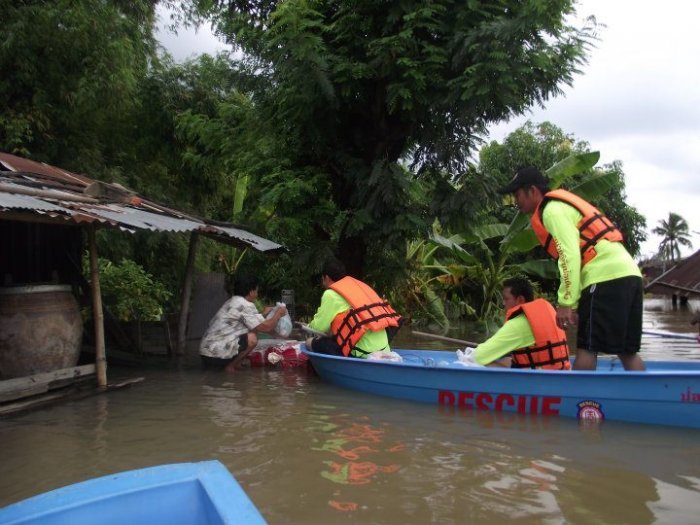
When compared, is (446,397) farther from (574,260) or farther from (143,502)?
(143,502)

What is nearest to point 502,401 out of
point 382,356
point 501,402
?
point 501,402

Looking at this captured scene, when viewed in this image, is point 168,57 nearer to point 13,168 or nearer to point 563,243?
point 13,168

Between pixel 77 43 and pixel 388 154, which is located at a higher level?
pixel 77 43

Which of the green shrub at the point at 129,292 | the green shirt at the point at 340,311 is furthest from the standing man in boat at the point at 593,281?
the green shrub at the point at 129,292

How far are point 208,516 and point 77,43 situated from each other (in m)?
9.61

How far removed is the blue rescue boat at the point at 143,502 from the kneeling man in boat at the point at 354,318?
4.24 metres

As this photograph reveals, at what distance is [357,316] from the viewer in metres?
6.30

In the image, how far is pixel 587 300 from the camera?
4918 mm

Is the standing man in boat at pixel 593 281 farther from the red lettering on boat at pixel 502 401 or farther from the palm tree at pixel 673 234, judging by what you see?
the palm tree at pixel 673 234

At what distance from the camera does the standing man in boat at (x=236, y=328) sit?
7402 millimetres

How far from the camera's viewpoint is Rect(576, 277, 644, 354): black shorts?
479 cm

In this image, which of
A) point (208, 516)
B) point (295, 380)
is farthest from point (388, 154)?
point (208, 516)

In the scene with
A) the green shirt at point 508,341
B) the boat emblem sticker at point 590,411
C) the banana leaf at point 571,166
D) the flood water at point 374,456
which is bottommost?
the flood water at point 374,456

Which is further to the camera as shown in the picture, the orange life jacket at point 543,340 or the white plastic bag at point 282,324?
the white plastic bag at point 282,324
